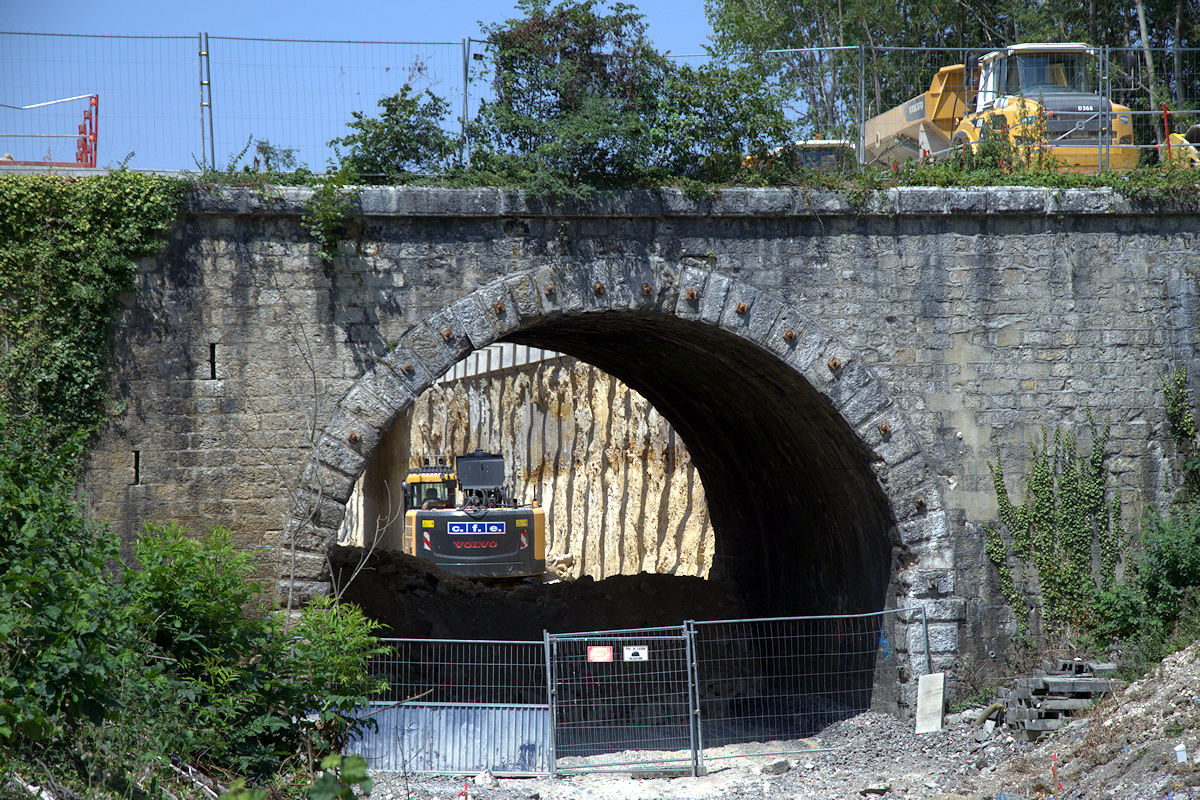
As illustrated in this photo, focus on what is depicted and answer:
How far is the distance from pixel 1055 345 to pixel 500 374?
71.8 feet

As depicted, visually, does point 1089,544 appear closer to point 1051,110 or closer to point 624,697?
point 624,697

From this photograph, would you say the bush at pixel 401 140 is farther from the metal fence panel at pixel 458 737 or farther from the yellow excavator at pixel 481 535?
the yellow excavator at pixel 481 535

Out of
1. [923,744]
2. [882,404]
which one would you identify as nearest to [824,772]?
[923,744]

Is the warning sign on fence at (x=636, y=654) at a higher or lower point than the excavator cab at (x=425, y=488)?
lower

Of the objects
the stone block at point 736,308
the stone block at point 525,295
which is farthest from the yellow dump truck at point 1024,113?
the stone block at point 525,295

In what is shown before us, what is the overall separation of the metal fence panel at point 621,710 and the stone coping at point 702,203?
364cm

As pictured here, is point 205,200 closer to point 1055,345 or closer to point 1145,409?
point 1055,345

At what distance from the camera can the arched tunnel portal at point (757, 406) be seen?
8602mm

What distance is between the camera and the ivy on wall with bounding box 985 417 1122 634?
370 inches

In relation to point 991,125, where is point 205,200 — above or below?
below

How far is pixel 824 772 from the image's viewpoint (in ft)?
28.8

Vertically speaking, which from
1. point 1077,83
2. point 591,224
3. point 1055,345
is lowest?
point 1055,345

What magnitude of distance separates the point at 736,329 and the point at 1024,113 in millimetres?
3792

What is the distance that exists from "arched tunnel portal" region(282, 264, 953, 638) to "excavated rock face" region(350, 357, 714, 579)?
11671mm
